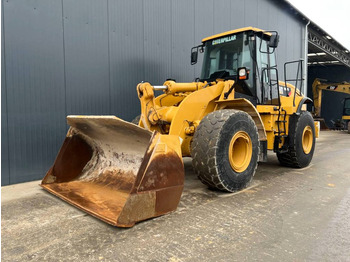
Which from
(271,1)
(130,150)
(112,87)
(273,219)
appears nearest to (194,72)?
(112,87)

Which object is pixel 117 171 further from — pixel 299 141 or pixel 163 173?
pixel 299 141

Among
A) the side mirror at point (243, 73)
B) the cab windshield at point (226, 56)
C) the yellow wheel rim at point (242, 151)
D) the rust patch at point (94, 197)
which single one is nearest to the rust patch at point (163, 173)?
the rust patch at point (94, 197)

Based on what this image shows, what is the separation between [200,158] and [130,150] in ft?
3.43

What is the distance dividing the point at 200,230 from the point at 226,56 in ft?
11.6

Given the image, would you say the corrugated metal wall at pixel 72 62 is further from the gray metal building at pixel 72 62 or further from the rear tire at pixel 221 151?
the rear tire at pixel 221 151

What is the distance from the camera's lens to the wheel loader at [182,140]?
3074 mm

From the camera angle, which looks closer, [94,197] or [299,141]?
[94,197]

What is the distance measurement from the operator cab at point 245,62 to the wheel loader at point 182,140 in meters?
0.02

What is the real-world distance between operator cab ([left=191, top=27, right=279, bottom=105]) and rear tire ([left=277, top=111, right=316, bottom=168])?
27.8 inches

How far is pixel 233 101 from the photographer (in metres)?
4.41

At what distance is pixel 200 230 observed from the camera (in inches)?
112

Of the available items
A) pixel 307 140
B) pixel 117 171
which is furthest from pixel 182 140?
pixel 307 140

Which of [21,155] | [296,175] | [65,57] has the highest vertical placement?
[65,57]

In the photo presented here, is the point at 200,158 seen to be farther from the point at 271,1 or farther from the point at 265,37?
the point at 271,1
